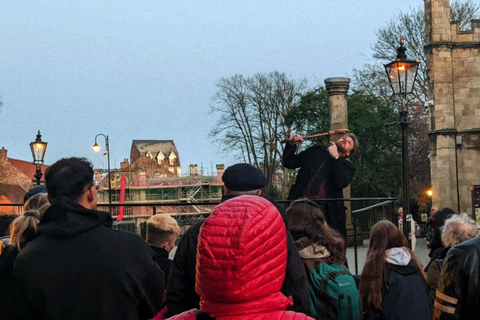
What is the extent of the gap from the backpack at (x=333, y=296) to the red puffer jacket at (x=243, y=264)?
216 cm

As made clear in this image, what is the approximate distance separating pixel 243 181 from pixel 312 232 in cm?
69

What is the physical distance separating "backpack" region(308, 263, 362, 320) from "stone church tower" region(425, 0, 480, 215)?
109 ft

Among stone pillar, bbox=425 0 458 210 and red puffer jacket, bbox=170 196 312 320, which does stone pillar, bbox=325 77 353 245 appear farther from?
red puffer jacket, bbox=170 196 312 320

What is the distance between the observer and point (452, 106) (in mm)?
37219

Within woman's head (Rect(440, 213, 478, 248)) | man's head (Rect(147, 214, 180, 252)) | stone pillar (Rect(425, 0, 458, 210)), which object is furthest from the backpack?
stone pillar (Rect(425, 0, 458, 210))

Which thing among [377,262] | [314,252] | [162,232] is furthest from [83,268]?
[377,262]

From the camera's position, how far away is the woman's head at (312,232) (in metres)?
4.68

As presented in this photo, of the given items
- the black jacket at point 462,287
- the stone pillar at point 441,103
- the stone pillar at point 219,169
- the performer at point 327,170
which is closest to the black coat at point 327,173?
the performer at point 327,170

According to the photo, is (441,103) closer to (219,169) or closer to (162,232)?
(162,232)

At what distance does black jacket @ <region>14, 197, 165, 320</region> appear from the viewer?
361 cm

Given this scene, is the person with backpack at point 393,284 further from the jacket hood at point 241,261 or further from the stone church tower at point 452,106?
the stone church tower at point 452,106

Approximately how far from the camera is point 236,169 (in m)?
4.41

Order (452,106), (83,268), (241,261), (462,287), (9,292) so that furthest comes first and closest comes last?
(452,106) < (9,292) < (462,287) < (83,268) < (241,261)

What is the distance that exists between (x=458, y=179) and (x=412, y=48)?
13.9 metres
